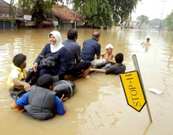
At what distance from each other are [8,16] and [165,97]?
2367 cm

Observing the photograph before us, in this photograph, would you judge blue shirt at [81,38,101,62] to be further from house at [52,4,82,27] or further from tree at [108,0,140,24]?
tree at [108,0,140,24]

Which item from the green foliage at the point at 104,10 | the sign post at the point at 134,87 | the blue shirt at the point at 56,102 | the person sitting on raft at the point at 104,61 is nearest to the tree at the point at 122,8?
the green foliage at the point at 104,10

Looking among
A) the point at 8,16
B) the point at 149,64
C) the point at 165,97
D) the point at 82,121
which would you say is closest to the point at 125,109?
the point at 82,121

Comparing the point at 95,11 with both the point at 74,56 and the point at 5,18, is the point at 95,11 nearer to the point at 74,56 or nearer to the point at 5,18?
the point at 5,18

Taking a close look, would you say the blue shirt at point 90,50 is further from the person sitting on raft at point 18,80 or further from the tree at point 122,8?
the tree at point 122,8

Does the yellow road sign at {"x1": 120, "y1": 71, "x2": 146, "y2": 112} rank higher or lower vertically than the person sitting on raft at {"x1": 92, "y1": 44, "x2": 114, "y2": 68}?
higher

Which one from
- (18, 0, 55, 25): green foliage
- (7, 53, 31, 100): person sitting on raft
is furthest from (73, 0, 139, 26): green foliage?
(7, 53, 31, 100): person sitting on raft

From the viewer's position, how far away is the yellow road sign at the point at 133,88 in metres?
4.64

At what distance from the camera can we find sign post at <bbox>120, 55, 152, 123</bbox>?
4.64 m

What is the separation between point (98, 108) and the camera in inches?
235

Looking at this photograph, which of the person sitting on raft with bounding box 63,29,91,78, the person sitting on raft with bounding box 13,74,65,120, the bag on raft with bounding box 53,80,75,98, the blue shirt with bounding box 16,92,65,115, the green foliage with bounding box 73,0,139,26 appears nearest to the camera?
the person sitting on raft with bounding box 13,74,65,120

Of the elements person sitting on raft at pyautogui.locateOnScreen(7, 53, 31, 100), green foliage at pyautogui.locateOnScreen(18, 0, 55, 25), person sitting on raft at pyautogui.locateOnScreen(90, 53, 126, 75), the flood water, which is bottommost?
the flood water

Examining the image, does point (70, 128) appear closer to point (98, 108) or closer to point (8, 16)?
point (98, 108)

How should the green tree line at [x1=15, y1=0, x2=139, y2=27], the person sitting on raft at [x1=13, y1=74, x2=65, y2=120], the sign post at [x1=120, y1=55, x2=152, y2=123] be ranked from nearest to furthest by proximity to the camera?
the sign post at [x1=120, y1=55, x2=152, y2=123], the person sitting on raft at [x1=13, y1=74, x2=65, y2=120], the green tree line at [x1=15, y1=0, x2=139, y2=27]
